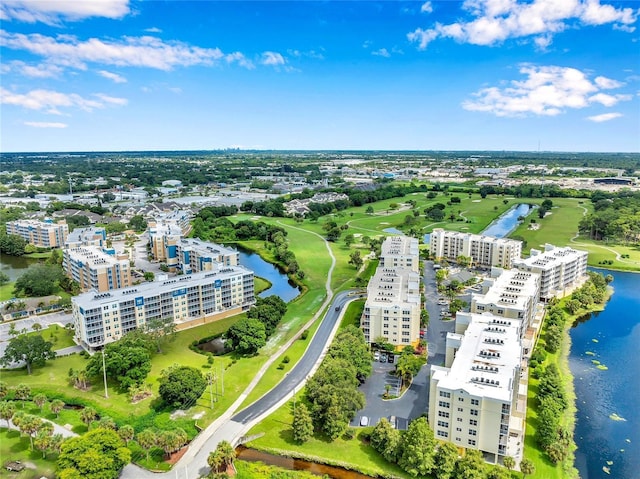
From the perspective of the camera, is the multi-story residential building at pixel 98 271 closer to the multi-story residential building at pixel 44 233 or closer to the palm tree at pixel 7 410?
the palm tree at pixel 7 410

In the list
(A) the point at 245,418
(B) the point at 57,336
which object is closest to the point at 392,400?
(A) the point at 245,418

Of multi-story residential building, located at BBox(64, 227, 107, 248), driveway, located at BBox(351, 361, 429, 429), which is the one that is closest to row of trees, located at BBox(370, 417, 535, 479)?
driveway, located at BBox(351, 361, 429, 429)

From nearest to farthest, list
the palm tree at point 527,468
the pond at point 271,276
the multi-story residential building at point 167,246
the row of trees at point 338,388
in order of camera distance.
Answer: the palm tree at point 527,468, the row of trees at point 338,388, the pond at point 271,276, the multi-story residential building at point 167,246

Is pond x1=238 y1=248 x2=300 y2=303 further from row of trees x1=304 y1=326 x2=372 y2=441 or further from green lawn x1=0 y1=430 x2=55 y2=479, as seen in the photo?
A: green lawn x1=0 y1=430 x2=55 y2=479

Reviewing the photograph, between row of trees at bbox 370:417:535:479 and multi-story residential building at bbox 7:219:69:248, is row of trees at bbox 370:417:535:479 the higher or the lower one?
the lower one

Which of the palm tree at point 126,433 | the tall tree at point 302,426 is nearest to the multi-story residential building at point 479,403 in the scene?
the tall tree at point 302,426

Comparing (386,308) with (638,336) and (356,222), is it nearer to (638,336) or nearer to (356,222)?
(638,336)
